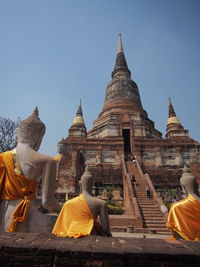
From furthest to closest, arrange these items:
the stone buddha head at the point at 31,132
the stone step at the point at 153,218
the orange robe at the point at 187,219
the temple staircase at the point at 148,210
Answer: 1. the stone step at the point at 153,218
2. the temple staircase at the point at 148,210
3. the orange robe at the point at 187,219
4. the stone buddha head at the point at 31,132

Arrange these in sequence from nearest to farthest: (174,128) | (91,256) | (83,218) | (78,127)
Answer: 1. (91,256)
2. (83,218)
3. (174,128)
4. (78,127)

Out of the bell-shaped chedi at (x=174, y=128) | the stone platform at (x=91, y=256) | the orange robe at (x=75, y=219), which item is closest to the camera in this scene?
the stone platform at (x=91, y=256)

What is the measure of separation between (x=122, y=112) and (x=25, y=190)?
2530 centimetres

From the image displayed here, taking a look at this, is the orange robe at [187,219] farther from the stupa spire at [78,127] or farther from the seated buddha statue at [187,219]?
the stupa spire at [78,127]

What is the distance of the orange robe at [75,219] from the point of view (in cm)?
317

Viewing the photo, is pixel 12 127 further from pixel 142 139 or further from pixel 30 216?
pixel 30 216

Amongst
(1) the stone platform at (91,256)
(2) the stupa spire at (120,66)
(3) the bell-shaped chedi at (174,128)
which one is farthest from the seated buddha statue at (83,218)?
(2) the stupa spire at (120,66)

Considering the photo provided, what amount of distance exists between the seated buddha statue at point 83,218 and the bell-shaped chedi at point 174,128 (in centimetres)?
2460

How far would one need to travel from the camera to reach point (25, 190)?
2.98 metres

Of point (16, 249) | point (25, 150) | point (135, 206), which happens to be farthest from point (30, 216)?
point (135, 206)

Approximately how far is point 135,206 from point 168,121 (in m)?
19.9

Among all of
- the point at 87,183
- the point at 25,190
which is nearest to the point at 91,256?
the point at 25,190

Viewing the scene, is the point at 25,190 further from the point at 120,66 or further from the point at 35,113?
the point at 120,66

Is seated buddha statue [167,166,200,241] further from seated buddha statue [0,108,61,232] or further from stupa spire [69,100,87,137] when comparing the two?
stupa spire [69,100,87,137]
